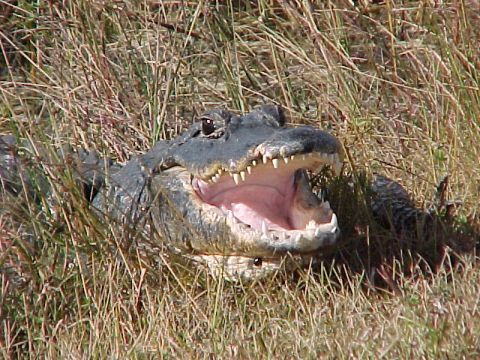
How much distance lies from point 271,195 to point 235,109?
1.14m

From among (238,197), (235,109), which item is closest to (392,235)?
(238,197)

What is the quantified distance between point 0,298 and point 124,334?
1.51 ft

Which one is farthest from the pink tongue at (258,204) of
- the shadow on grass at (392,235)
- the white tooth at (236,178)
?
the shadow on grass at (392,235)

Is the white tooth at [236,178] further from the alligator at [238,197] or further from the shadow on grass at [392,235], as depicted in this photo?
the shadow on grass at [392,235]

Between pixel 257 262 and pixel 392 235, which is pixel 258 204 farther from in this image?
pixel 392 235

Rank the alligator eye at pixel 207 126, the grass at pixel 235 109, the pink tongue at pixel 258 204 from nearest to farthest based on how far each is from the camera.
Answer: the grass at pixel 235 109, the pink tongue at pixel 258 204, the alligator eye at pixel 207 126

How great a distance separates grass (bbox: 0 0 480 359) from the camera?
12.2 feet

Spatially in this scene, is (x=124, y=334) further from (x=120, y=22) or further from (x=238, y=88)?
(x=120, y=22)

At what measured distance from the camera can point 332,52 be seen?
5.44 metres

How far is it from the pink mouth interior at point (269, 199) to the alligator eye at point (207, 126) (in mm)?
224

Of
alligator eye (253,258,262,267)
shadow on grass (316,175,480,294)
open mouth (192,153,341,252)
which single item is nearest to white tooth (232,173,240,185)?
open mouth (192,153,341,252)

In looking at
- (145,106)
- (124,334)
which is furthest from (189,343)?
(145,106)

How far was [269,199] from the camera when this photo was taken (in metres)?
4.22

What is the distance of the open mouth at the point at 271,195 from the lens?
13.1 feet
